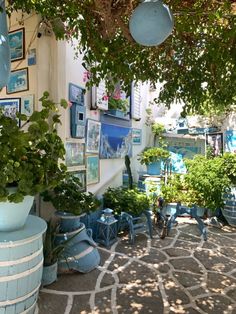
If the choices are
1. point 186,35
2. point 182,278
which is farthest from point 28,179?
point 182,278

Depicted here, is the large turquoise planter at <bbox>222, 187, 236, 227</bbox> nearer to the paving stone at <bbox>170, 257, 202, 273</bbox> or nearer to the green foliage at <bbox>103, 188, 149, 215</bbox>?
the green foliage at <bbox>103, 188, 149, 215</bbox>

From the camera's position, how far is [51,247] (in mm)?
3182

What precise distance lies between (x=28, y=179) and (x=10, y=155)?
0.73ft

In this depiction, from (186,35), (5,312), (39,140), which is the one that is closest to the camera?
(5,312)

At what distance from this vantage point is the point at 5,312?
2158 millimetres

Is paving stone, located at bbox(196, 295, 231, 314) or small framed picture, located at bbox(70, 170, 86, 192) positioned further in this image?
small framed picture, located at bbox(70, 170, 86, 192)

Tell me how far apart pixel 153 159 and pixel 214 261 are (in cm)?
313

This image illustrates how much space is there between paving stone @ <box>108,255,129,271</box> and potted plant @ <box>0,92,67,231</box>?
1767mm

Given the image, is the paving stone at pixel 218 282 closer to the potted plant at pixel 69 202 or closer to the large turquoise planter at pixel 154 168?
the potted plant at pixel 69 202

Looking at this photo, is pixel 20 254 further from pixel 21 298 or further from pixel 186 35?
pixel 186 35

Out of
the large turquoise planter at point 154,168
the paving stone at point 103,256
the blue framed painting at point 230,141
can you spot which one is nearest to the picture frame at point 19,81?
the paving stone at point 103,256

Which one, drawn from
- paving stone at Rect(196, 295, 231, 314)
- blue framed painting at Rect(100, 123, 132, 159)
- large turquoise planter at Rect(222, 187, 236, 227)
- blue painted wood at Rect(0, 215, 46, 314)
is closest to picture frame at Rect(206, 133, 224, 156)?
large turquoise planter at Rect(222, 187, 236, 227)

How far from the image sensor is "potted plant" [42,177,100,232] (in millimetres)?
A: 3123

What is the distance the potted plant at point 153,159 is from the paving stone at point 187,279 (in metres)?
3.41
